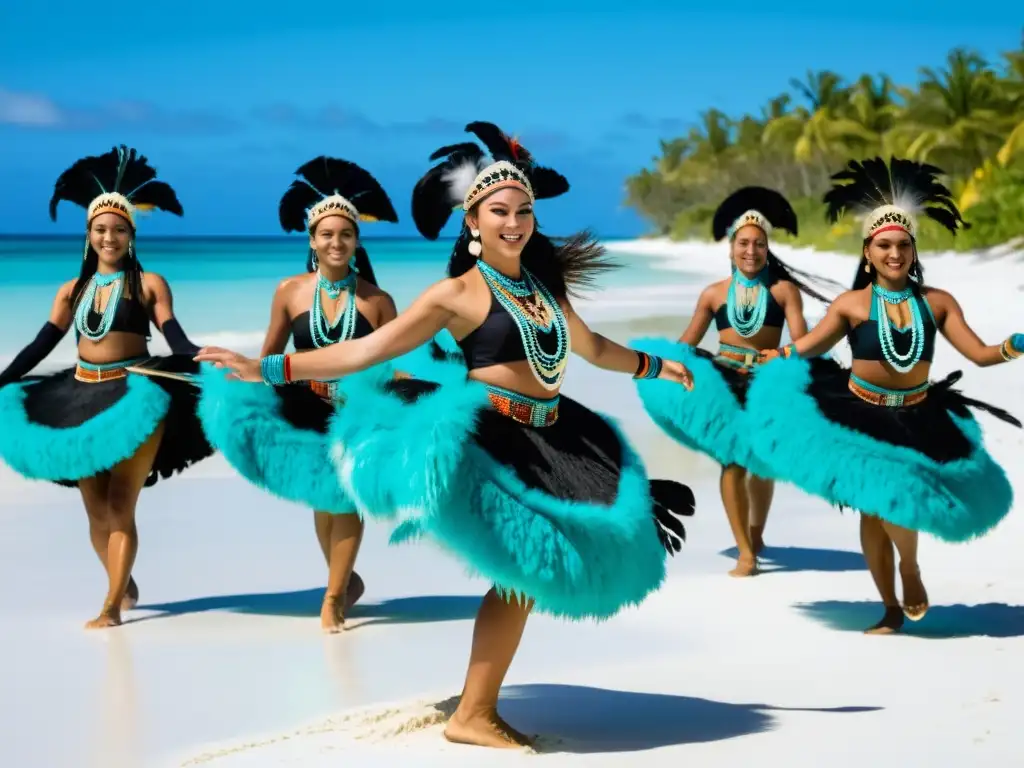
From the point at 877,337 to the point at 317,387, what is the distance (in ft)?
7.97

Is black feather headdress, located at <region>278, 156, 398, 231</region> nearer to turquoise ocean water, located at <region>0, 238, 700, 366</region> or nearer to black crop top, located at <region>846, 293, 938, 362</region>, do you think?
black crop top, located at <region>846, 293, 938, 362</region>

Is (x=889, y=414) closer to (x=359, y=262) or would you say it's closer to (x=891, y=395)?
(x=891, y=395)

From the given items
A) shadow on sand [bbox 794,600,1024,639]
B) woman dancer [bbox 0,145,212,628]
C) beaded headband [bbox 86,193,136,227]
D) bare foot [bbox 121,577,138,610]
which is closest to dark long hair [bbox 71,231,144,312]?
woman dancer [bbox 0,145,212,628]

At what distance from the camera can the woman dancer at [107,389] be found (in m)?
6.68

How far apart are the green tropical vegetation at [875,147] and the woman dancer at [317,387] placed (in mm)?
15854

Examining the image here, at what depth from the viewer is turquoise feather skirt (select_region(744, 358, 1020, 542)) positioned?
6113 millimetres

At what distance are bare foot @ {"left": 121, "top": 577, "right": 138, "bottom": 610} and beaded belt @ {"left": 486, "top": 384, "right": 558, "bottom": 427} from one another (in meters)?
2.88

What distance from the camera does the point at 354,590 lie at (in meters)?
7.03

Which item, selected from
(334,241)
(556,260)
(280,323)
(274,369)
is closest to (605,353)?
(556,260)

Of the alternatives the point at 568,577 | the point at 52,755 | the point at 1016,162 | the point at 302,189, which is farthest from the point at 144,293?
the point at 1016,162

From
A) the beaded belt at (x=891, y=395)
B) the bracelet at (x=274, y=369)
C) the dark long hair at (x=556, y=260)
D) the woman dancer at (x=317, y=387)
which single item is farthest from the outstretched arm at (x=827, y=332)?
the bracelet at (x=274, y=369)

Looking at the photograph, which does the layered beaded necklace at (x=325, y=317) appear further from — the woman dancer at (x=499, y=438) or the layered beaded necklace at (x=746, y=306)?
the layered beaded necklace at (x=746, y=306)

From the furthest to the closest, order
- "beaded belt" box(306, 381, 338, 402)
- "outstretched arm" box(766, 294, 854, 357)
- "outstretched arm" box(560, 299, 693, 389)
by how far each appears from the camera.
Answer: "beaded belt" box(306, 381, 338, 402) < "outstretched arm" box(766, 294, 854, 357) < "outstretched arm" box(560, 299, 693, 389)

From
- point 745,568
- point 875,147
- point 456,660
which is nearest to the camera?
point 456,660
